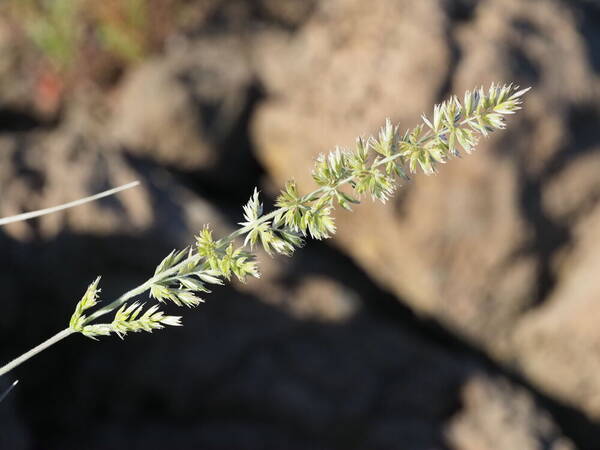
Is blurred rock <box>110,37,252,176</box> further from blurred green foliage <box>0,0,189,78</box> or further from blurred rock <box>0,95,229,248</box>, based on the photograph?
blurred rock <box>0,95,229,248</box>

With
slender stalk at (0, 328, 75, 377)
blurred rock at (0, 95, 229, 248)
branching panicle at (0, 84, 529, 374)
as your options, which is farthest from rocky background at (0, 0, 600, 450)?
branching panicle at (0, 84, 529, 374)

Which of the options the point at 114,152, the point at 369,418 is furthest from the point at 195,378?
the point at 114,152

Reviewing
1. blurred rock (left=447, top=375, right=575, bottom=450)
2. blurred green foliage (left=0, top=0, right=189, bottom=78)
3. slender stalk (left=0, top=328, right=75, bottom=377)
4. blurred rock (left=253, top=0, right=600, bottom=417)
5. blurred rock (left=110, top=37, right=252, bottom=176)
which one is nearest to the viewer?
slender stalk (left=0, top=328, right=75, bottom=377)

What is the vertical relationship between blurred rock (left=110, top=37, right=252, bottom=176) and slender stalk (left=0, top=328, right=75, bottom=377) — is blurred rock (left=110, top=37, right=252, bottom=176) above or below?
above

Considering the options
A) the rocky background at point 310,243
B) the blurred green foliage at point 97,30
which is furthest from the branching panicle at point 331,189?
the blurred green foliage at point 97,30

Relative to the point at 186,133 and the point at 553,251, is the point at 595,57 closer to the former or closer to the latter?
the point at 553,251

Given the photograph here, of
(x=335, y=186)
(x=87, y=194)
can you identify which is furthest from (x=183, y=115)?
(x=335, y=186)
